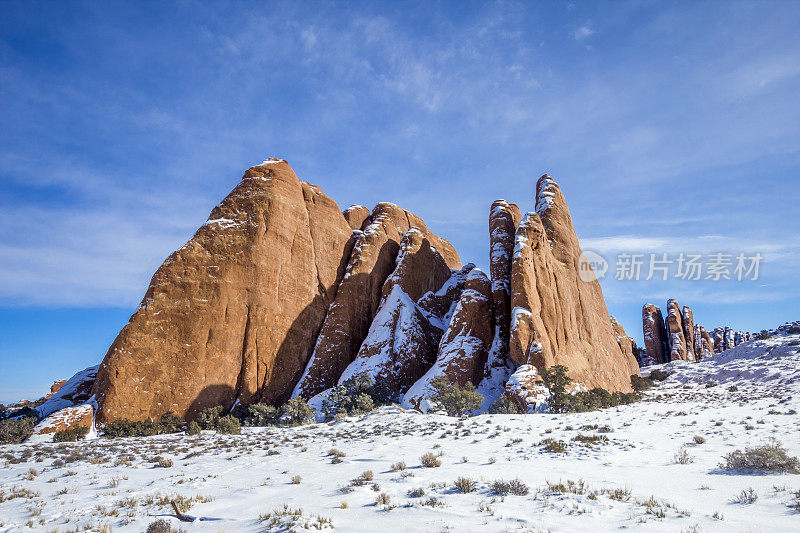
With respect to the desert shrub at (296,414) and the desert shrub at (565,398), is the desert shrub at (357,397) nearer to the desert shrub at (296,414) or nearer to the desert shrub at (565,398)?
the desert shrub at (296,414)

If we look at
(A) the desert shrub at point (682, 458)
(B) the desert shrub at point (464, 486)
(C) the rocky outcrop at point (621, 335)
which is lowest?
(A) the desert shrub at point (682, 458)

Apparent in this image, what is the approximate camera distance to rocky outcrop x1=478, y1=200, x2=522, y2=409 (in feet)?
102

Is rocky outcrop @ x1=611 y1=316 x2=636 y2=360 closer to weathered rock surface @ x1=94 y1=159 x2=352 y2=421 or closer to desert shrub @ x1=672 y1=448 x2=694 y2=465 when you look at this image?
weathered rock surface @ x1=94 y1=159 x2=352 y2=421

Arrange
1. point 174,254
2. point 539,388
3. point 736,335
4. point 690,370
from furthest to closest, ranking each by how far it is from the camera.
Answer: point 736,335 < point 690,370 < point 174,254 < point 539,388

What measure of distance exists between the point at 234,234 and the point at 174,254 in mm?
5379

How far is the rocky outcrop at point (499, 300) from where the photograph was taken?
102 ft

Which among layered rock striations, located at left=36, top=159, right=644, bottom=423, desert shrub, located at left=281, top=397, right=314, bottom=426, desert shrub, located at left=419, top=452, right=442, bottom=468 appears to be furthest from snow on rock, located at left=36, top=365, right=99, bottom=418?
desert shrub, located at left=419, top=452, right=442, bottom=468

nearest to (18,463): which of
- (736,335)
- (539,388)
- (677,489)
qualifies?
(677,489)

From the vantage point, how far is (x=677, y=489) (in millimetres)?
8594

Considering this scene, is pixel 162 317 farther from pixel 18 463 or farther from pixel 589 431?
pixel 589 431

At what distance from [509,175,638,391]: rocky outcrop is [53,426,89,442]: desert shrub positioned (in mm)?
28804

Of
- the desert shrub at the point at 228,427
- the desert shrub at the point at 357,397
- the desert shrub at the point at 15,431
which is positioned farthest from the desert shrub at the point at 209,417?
the desert shrub at the point at 15,431

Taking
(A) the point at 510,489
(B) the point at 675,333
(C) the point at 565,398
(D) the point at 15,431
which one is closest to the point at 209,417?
(D) the point at 15,431

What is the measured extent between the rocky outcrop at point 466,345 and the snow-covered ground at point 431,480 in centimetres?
1069
